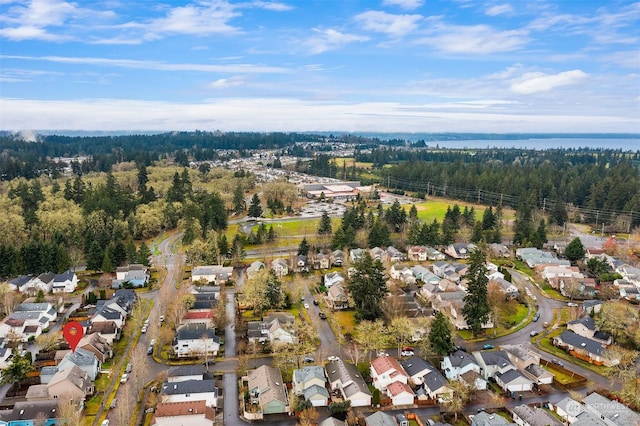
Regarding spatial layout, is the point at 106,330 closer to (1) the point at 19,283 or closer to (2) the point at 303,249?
(1) the point at 19,283

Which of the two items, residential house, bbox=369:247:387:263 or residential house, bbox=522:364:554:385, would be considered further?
residential house, bbox=369:247:387:263

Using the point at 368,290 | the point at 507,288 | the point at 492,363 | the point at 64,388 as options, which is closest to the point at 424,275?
the point at 507,288

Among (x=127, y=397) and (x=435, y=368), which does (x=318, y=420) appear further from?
(x=127, y=397)

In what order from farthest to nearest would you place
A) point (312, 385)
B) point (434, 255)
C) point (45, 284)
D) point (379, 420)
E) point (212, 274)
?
1. point (434, 255)
2. point (212, 274)
3. point (45, 284)
4. point (312, 385)
5. point (379, 420)

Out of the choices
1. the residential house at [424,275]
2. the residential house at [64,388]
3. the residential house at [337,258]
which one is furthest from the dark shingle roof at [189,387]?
the residential house at [337,258]

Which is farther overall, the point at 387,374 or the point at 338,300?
the point at 338,300

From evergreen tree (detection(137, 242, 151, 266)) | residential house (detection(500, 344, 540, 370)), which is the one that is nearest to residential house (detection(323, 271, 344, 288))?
residential house (detection(500, 344, 540, 370))

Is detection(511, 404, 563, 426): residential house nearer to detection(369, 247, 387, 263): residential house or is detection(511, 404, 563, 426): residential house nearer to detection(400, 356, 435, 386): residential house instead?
detection(400, 356, 435, 386): residential house

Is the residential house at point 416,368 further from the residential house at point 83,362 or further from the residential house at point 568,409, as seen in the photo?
the residential house at point 83,362
